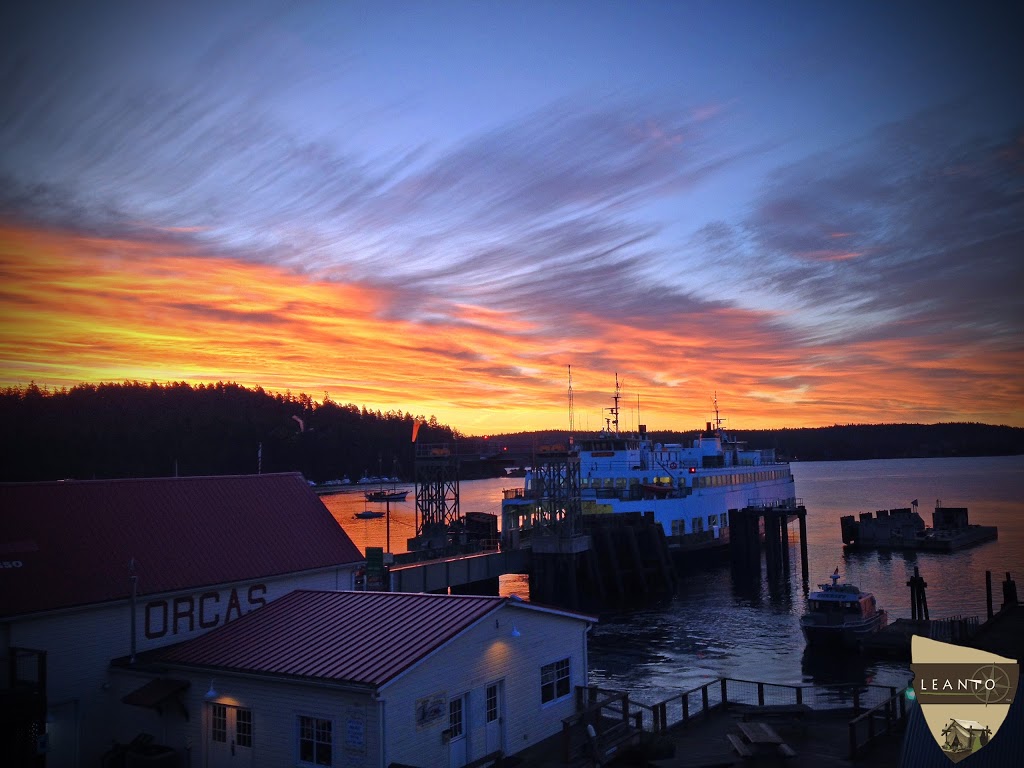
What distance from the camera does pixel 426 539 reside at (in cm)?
5197

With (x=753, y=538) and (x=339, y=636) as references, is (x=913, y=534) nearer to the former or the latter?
(x=753, y=538)

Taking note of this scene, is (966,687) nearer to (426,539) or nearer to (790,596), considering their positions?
(426,539)

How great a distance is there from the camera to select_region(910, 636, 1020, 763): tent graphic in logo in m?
12.2

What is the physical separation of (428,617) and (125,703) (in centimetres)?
742

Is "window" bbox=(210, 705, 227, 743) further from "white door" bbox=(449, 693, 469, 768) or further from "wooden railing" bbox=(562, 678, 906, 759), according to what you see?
"wooden railing" bbox=(562, 678, 906, 759)

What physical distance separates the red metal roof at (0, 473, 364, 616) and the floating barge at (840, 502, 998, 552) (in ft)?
261

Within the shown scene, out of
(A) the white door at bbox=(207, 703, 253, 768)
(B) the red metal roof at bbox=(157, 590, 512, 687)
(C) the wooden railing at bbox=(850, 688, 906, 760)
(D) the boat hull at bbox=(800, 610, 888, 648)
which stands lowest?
(D) the boat hull at bbox=(800, 610, 888, 648)

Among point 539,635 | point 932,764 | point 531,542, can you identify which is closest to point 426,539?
point 531,542

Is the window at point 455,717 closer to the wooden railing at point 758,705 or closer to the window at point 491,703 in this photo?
the window at point 491,703

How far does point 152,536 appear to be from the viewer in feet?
72.9

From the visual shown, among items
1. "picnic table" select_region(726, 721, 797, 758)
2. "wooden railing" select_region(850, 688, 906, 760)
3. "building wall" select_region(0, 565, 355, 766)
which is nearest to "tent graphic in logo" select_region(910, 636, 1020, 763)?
"picnic table" select_region(726, 721, 797, 758)

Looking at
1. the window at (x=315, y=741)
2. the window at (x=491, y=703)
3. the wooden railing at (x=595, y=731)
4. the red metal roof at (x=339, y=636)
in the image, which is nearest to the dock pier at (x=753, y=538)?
the wooden railing at (x=595, y=731)

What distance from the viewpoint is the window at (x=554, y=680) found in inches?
805

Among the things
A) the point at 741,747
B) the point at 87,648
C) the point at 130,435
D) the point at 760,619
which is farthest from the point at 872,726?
the point at 130,435
